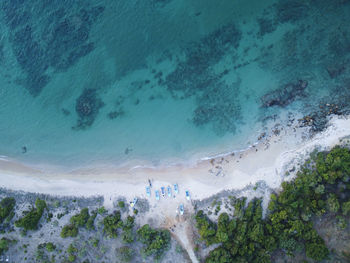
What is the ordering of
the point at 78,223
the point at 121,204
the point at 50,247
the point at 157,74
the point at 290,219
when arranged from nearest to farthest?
the point at 290,219
the point at 50,247
the point at 78,223
the point at 121,204
the point at 157,74

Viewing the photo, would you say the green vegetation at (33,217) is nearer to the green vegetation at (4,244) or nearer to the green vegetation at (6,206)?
the green vegetation at (6,206)

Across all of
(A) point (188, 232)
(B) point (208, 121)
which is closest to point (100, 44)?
(B) point (208, 121)

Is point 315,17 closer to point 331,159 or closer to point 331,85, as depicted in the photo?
point 331,85

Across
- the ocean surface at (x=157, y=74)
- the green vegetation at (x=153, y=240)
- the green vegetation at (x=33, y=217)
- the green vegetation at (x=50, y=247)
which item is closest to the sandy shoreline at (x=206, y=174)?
the ocean surface at (x=157, y=74)

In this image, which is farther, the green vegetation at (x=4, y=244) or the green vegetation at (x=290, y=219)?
the green vegetation at (x=4, y=244)

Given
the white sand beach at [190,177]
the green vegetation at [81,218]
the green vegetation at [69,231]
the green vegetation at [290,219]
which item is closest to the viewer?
the green vegetation at [290,219]

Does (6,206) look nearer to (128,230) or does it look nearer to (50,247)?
(50,247)

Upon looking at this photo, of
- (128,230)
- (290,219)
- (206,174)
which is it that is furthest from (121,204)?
(290,219)
